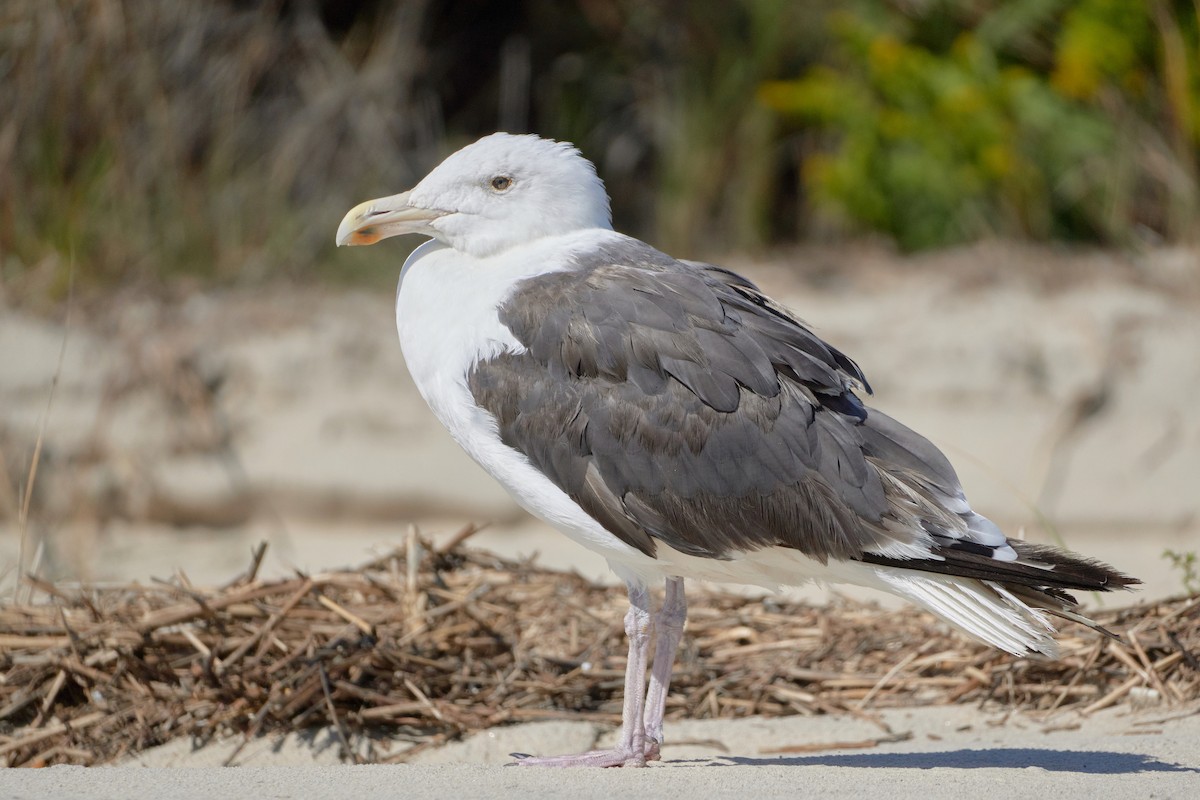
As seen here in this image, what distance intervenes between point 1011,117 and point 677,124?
2.20 metres

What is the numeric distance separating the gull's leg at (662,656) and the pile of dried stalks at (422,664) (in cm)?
56

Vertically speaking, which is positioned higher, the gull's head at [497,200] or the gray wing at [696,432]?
the gull's head at [497,200]

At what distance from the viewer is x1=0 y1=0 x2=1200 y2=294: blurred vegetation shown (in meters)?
8.47

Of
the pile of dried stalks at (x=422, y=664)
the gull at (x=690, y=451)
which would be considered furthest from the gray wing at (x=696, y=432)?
the pile of dried stalks at (x=422, y=664)

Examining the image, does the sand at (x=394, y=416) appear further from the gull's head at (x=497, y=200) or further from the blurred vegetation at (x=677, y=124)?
the gull's head at (x=497, y=200)

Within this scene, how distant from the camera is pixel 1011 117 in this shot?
9047 millimetres

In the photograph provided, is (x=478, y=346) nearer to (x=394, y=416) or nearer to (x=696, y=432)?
(x=696, y=432)

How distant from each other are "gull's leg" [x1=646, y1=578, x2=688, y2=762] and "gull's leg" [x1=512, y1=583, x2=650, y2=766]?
0.03 m

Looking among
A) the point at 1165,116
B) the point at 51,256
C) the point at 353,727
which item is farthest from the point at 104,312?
the point at 1165,116

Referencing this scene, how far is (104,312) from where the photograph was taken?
8148 mm

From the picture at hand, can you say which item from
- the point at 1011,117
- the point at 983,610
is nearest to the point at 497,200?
the point at 983,610

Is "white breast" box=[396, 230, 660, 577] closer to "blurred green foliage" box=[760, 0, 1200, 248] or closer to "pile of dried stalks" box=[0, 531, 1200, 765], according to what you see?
"pile of dried stalks" box=[0, 531, 1200, 765]

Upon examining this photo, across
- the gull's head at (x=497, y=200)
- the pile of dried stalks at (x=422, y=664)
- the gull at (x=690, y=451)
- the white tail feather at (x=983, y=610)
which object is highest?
the gull's head at (x=497, y=200)

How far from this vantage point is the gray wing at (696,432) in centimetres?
361
